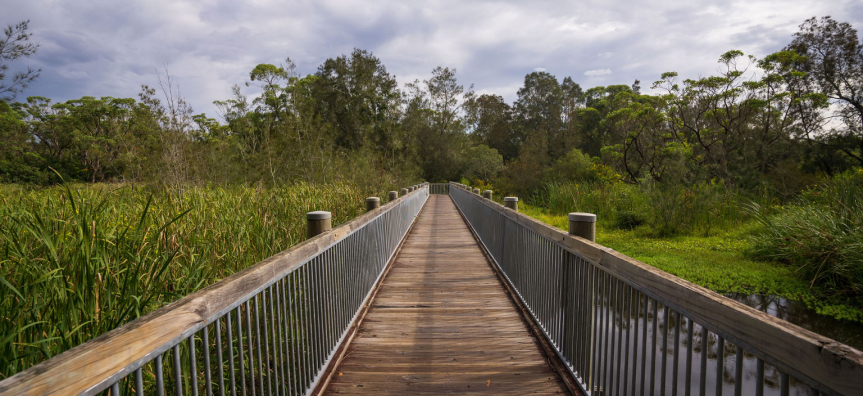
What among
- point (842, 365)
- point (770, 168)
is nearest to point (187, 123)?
point (842, 365)

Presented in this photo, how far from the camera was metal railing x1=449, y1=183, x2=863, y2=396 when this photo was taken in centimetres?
97

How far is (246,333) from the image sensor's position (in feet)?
7.70

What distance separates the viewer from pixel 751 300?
18.9 feet

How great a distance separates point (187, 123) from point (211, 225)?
4881mm

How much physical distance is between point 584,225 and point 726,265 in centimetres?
618

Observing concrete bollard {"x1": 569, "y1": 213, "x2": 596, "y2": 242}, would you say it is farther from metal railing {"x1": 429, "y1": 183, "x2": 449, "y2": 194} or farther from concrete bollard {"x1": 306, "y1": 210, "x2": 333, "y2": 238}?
metal railing {"x1": 429, "y1": 183, "x2": 449, "y2": 194}

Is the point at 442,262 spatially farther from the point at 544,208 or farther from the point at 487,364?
the point at 544,208

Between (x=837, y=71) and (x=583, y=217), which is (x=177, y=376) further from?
(x=837, y=71)

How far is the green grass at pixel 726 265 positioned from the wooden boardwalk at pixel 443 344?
4.11 metres

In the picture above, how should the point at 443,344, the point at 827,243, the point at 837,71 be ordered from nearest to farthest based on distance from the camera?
the point at 443,344
the point at 827,243
the point at 837,71

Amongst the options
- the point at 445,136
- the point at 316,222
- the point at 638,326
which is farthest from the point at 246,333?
the point at 445,136

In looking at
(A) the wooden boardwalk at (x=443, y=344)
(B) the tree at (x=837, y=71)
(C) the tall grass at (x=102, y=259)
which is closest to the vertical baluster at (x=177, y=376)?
(C) the tall grass at (x=102, y=259)

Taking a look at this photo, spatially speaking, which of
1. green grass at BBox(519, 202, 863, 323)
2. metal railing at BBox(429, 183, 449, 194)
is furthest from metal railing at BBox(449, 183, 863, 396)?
metal railing at BBox(429, 183, 449, 194)

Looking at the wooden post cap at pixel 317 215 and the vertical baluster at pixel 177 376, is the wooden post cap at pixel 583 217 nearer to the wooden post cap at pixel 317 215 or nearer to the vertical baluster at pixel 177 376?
the wooden post cap at pixel 317 215
